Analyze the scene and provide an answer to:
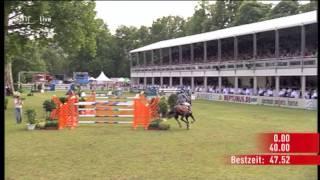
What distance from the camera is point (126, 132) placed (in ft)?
58.3

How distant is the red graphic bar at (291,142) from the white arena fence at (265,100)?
87.0ft

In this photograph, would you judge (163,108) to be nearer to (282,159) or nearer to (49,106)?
(49,106)

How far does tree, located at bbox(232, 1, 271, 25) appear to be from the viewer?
63062 mm

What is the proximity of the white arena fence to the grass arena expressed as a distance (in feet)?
33.1

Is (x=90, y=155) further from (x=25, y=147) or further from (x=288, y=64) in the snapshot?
(x=288, y=64)

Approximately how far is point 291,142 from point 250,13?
203 feet

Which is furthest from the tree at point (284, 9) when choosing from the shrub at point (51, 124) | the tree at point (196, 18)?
the shrub at point (51, 124)

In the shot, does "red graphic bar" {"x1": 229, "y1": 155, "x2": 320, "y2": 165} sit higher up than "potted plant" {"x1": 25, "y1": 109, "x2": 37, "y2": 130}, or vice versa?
"red graphic bar" {"x1": 229, "y1": 155, "x2": 320, "y2": 165}

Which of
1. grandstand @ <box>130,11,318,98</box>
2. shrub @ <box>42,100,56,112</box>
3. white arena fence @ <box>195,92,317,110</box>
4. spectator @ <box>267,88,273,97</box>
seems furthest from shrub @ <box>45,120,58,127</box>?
spectator @ <box>267,88,273,97</box>

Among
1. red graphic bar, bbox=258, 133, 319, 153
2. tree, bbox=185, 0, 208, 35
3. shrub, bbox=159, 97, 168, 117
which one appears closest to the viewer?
red graphic bar, bbox=258, 133, 319, 153

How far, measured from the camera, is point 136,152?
12844 mm

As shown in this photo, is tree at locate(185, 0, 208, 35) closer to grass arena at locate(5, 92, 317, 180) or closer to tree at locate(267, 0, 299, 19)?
grass arena at locate(5, 92, 317, 180)

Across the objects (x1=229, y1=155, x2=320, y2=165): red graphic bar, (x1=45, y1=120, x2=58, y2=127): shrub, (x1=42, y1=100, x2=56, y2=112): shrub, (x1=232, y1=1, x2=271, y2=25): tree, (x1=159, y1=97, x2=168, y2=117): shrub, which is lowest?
(x1=45, y1=120, x2=58, y2=127): shrub
